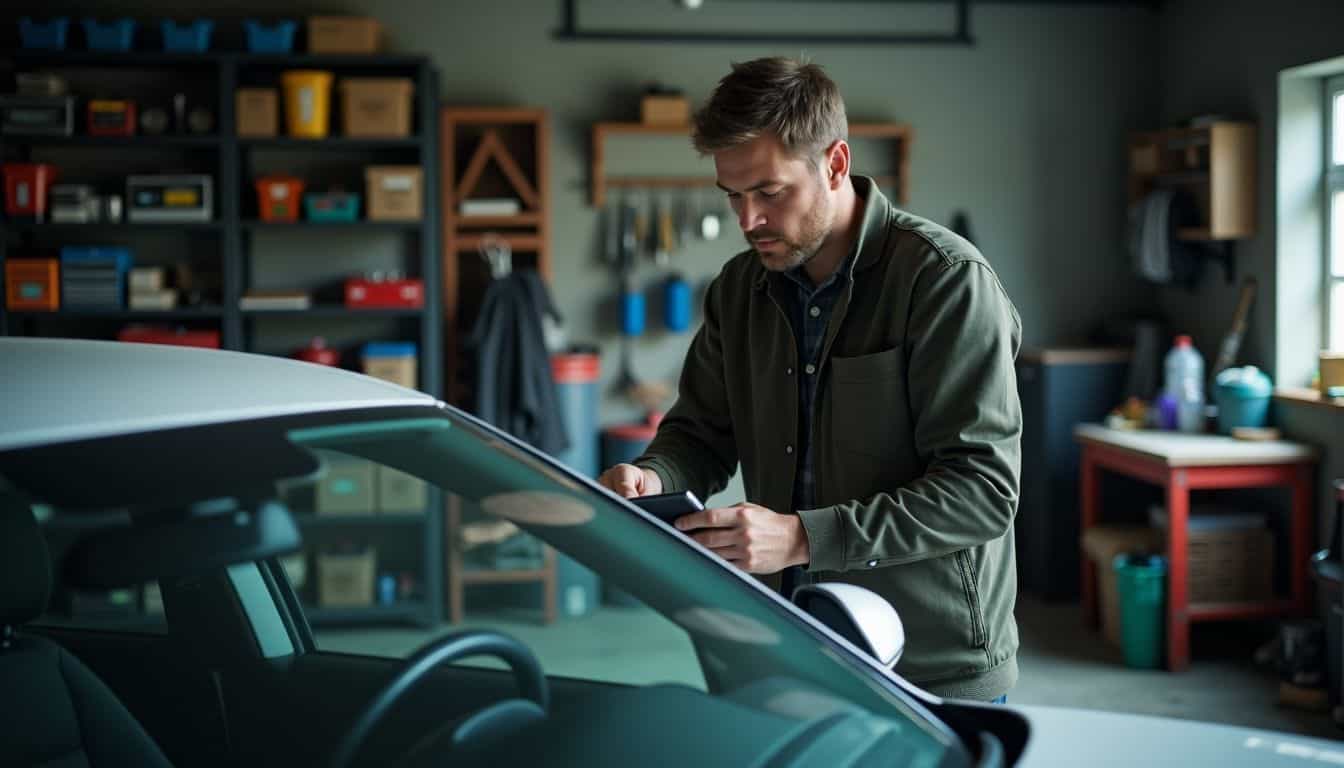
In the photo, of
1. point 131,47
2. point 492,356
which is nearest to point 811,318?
point 492,356

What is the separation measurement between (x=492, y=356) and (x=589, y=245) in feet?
2.70

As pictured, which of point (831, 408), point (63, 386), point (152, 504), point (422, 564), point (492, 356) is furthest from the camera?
point (492, 356)

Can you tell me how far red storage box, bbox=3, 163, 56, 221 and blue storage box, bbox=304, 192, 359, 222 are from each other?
1.08 metres

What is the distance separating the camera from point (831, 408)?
6.35ft

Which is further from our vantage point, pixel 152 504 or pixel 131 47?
pixel 131 47

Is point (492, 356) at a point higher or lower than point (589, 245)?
lower

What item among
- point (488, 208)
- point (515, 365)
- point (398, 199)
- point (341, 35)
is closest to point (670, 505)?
point (515, 365)

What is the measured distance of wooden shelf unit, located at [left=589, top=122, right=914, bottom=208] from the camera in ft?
19.2

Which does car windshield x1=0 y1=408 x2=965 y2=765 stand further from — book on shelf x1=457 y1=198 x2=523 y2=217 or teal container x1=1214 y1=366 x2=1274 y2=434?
book on shelf x1=457 y1=198 x2=523 y2=217

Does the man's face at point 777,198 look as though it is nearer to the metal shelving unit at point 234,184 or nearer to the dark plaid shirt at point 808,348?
the dark plaid shirt at point 808,348

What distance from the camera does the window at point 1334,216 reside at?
5.01 metres

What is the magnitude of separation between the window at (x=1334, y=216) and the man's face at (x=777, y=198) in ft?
12.6

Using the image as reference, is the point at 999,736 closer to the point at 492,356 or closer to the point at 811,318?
the point at 811,318

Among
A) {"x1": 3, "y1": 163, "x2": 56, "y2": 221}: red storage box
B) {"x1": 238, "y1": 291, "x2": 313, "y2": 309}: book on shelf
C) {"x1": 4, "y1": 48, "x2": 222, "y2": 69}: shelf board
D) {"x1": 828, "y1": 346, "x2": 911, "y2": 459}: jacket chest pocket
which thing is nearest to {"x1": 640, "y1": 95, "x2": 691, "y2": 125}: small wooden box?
{"x1": 238, "y1": 291, "x2": 313, "y2": 309}: book on shelf
